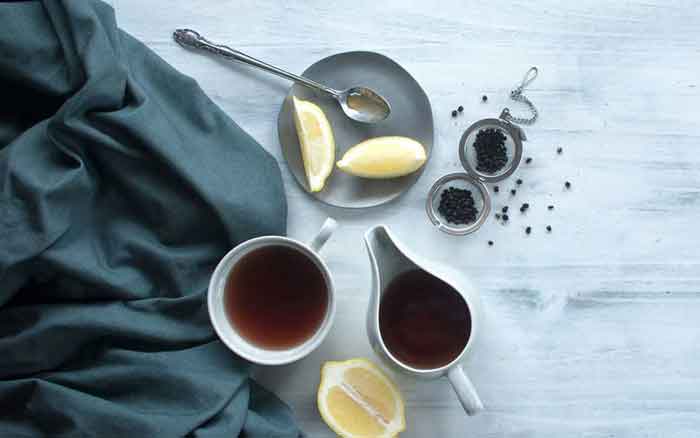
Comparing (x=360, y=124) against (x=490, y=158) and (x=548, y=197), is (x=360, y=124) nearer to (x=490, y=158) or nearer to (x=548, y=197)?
(x=490, y=158)

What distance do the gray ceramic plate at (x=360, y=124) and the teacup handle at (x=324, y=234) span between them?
9 centimetres

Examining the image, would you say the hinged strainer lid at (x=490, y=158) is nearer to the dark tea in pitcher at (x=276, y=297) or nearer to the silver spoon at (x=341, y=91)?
the silver spoon at (x=341, y=91)

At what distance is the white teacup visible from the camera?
86 centimetres

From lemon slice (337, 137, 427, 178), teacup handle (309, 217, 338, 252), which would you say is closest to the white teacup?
teacup handle (309, 217, 338, 252)

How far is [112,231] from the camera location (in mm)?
885

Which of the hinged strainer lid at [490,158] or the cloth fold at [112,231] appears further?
the hinged strainer lid at [490,158]

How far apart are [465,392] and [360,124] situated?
1.31 ft

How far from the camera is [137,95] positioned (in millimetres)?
862

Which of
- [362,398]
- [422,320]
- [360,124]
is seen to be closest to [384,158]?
[360,124]

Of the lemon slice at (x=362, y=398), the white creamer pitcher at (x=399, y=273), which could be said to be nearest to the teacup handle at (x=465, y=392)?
the white creamer pitcher at (x=399, y=273)

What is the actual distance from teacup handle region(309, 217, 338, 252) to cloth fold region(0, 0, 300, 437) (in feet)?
0.23

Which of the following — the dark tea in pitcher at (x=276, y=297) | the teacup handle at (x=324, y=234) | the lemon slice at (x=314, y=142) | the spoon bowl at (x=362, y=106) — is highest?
the spoon bowl at (x=362, y=106)

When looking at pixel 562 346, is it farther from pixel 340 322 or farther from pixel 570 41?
pixel 570 41

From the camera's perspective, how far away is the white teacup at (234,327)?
2.83 feet
